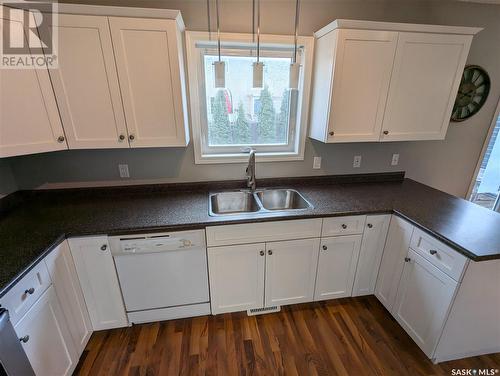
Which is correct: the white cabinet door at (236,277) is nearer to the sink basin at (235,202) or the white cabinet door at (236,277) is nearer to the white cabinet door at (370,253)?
the sink basin at (235,202)

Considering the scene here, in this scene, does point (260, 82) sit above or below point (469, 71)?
below

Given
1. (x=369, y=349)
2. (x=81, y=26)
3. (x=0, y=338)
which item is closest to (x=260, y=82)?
(x=81, y=26)

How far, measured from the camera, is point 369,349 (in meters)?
1.57

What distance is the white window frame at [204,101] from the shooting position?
1687 mm

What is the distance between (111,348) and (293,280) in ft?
4.45

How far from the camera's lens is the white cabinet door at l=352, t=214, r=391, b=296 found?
1.67 m

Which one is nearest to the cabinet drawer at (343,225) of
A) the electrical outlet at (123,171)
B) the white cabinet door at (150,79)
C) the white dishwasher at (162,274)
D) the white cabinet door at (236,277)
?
the white cabinet door at (236,277)

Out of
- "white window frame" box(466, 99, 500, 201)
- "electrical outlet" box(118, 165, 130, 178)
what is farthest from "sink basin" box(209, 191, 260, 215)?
"white window frame" box(466, 99, 500, 201)

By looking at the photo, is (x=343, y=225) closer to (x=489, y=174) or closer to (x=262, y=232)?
(x=262, y=232)

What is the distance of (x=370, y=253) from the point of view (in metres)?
1.76

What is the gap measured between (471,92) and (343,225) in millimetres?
1776

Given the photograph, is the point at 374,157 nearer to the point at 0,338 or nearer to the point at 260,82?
the point at 260,82

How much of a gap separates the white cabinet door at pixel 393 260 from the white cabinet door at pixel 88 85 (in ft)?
6.45

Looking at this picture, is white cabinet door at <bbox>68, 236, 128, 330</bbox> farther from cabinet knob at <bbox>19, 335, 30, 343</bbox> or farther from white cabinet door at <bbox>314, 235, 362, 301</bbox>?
white cabinet door at <bbox>314, 235, 362, 301</bbox>
